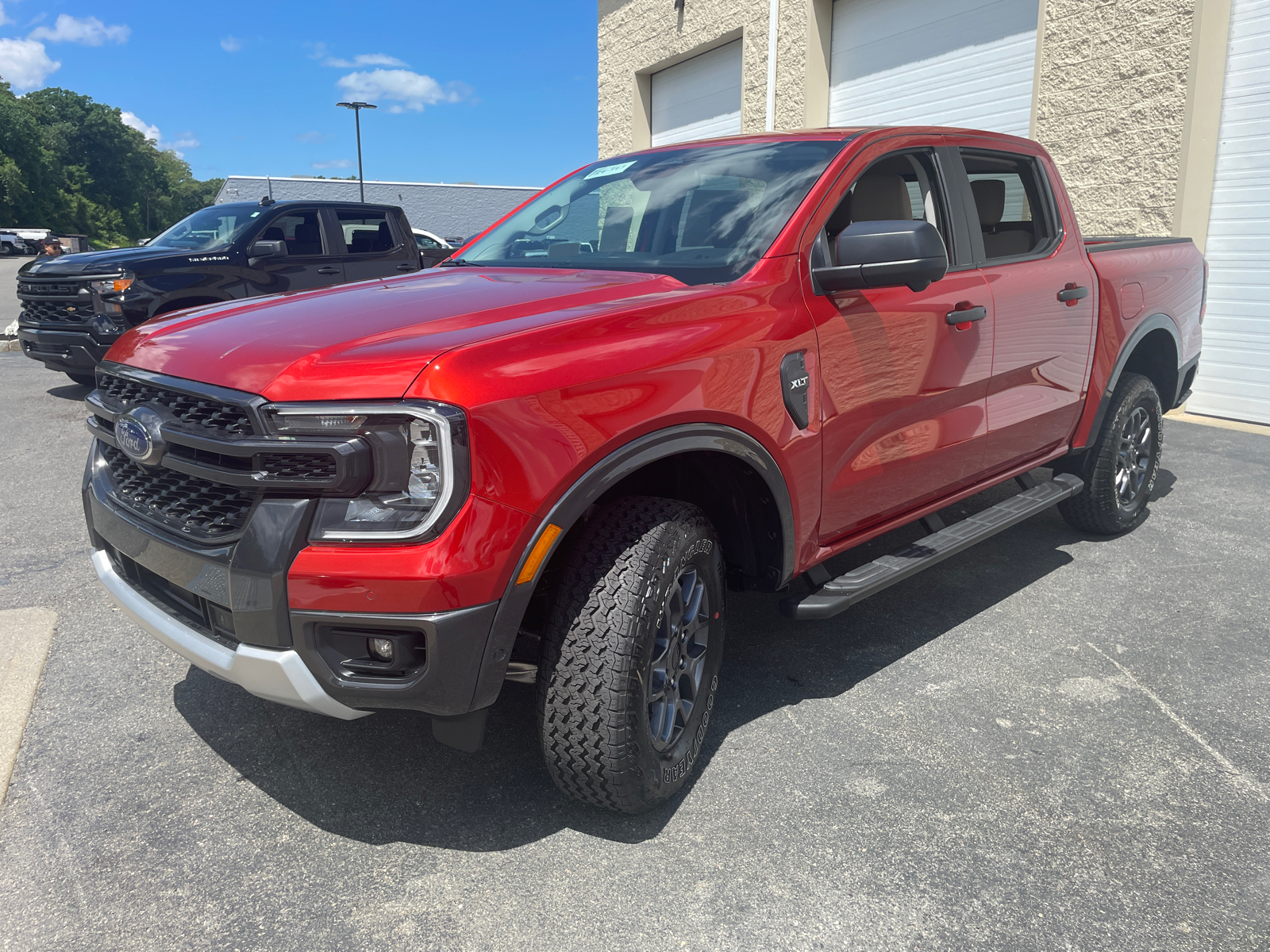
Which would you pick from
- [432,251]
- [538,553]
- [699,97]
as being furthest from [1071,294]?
[699,97]

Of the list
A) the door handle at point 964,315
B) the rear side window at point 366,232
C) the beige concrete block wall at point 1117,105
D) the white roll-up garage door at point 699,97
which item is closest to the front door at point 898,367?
the door handle at point 964,315

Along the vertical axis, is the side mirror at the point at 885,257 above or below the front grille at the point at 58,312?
above

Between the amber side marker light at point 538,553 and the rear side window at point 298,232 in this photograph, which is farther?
the rear side window at point 298,232

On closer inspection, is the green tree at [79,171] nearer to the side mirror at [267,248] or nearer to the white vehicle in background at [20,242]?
the white vehicle in background at [20,242]

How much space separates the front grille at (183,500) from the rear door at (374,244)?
7.01 metres

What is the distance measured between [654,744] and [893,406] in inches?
54.3

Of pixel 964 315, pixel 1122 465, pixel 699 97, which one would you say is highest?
pixel 699 97

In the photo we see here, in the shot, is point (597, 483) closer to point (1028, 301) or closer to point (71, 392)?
point (1028, 301)

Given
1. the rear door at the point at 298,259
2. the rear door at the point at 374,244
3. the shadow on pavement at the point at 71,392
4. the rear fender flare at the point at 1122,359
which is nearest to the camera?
the rear fender flare at the point at 1122,359

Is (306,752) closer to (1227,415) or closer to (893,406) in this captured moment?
(893,406)

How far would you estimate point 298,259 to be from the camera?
877cm

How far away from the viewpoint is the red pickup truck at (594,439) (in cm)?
200

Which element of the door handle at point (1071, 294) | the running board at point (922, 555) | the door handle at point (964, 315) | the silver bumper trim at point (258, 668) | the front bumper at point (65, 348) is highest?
the door handle at point (1071, 294)

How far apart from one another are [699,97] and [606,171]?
10.4 meters
